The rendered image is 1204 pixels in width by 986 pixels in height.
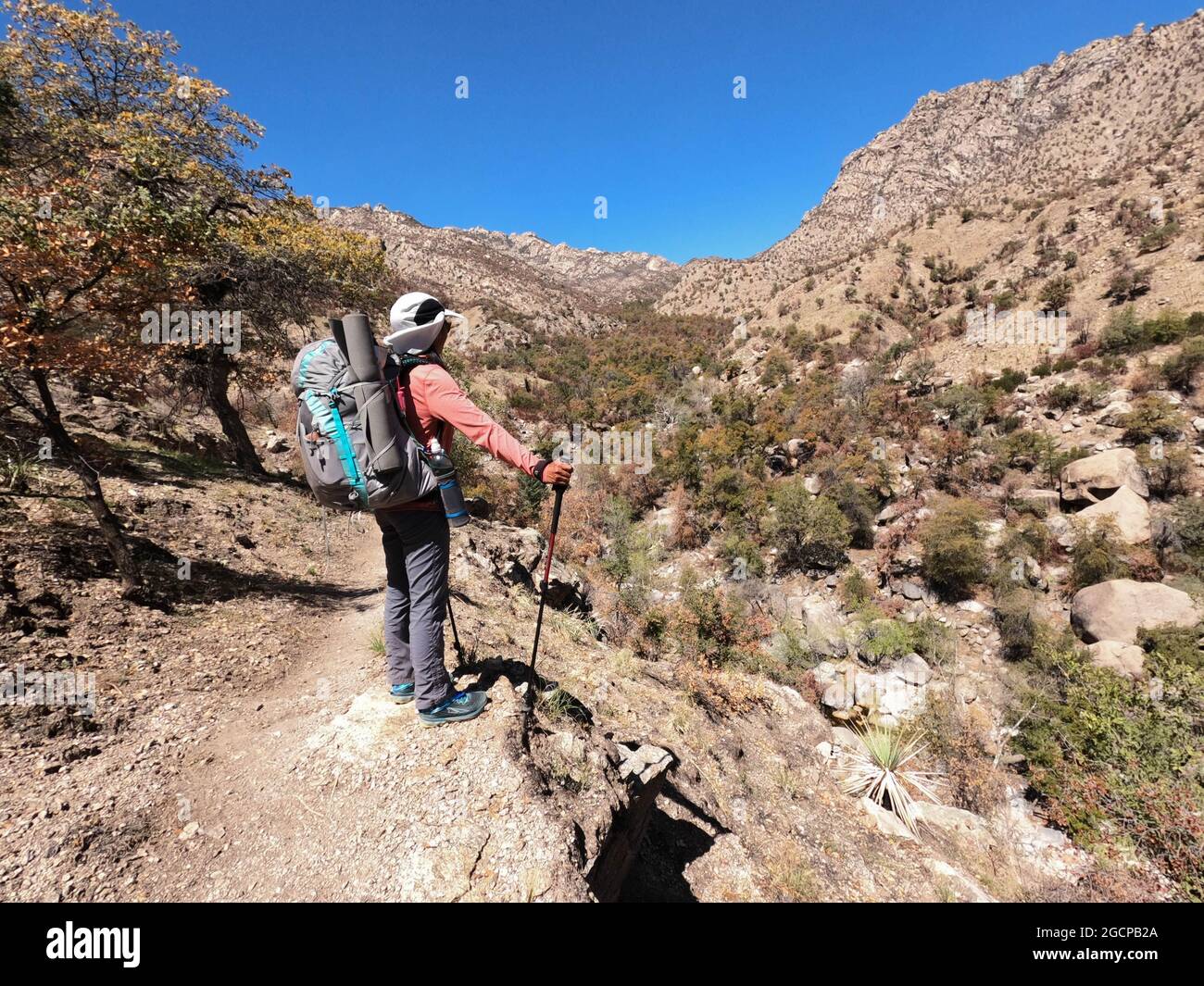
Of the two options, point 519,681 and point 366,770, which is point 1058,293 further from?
point 366,770

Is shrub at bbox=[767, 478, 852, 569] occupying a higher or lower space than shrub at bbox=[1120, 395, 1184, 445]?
lower

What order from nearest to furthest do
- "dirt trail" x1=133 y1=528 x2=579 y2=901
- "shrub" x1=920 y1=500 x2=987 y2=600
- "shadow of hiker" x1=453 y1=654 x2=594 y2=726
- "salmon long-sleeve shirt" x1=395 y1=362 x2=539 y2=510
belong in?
1. "dirt trail" x1=133 y1=528 x2=579 y2=901
2. "salmon long-sleeve shirt" x1=395 y1=362 x2=539 y2=510
3. "shadow of hiker" x1=453 y1=654 x2=594 y2=726
4. "shrub" x1=920 y1=500 x2=987 y2=600

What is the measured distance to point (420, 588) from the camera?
277 centimetres

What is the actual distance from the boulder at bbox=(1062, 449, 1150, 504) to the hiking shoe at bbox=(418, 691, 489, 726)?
15.2 metres

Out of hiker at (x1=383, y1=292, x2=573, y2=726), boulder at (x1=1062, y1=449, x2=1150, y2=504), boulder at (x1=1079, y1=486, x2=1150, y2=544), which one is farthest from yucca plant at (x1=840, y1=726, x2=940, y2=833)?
boulder at (x1=1062, y1=449, x2=1150, y2=504)

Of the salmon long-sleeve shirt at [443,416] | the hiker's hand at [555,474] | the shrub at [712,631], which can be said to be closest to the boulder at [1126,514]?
the shrub at [712,631]

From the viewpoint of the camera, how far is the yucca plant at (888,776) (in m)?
6.21

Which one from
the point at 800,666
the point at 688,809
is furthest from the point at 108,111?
the point at 800,666

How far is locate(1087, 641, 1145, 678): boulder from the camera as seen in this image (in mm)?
8523

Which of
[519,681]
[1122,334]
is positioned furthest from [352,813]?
[1122,334]

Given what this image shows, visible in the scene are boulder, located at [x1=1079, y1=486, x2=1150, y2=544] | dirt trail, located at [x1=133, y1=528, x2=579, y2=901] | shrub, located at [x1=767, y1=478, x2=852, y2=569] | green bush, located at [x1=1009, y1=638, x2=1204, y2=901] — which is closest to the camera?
dirt trail, located at [x1=133, y1=528, x2=579, y2=901]

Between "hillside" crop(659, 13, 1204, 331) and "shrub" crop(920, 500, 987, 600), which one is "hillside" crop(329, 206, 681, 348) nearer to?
"hillside" crop(659, 13, 1204, 331)

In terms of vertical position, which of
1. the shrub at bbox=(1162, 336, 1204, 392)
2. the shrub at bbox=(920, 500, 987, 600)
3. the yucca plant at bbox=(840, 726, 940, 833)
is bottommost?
the yucca plant at bbox=(840, 726, 940, 833)

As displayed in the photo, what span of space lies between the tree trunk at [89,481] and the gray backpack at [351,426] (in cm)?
304
